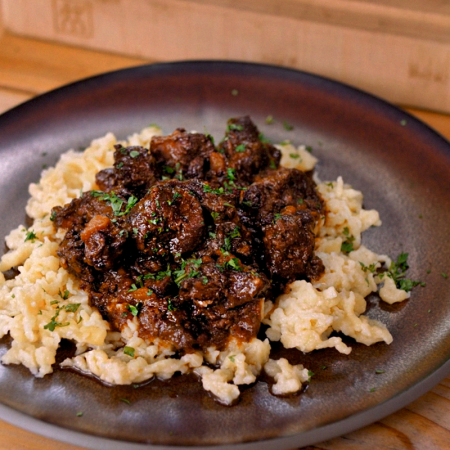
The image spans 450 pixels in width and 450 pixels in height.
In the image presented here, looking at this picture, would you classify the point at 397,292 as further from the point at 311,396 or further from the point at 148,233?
the point at 148,233

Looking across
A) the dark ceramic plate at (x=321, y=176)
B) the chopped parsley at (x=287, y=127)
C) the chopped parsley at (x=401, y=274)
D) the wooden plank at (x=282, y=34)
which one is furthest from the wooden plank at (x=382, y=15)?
the chopped parsley at (x=401, y=274)

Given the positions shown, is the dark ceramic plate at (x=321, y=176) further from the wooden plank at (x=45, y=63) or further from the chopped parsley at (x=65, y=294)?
the wooden plank at (x=45, y=63)

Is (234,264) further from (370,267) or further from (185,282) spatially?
(370,267)

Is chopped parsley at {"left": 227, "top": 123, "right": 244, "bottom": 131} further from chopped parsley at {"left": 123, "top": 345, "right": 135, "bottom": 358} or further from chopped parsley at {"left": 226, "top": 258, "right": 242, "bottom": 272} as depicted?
chopped parsley at {"left": 123, "top": 345, "right": 135, "bottom": 358}

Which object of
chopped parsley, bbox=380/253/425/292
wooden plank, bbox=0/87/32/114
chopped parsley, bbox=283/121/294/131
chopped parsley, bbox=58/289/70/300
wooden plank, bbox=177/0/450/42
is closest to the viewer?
chopped parsley, bbox=58/289/70/300

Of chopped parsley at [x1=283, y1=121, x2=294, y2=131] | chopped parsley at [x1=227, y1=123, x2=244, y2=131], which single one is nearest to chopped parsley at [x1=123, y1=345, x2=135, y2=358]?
chopped parsley at [x1=227, y1=123, x2=244, y2=131]

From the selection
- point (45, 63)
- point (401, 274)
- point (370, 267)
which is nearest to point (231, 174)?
point (370, 267)
